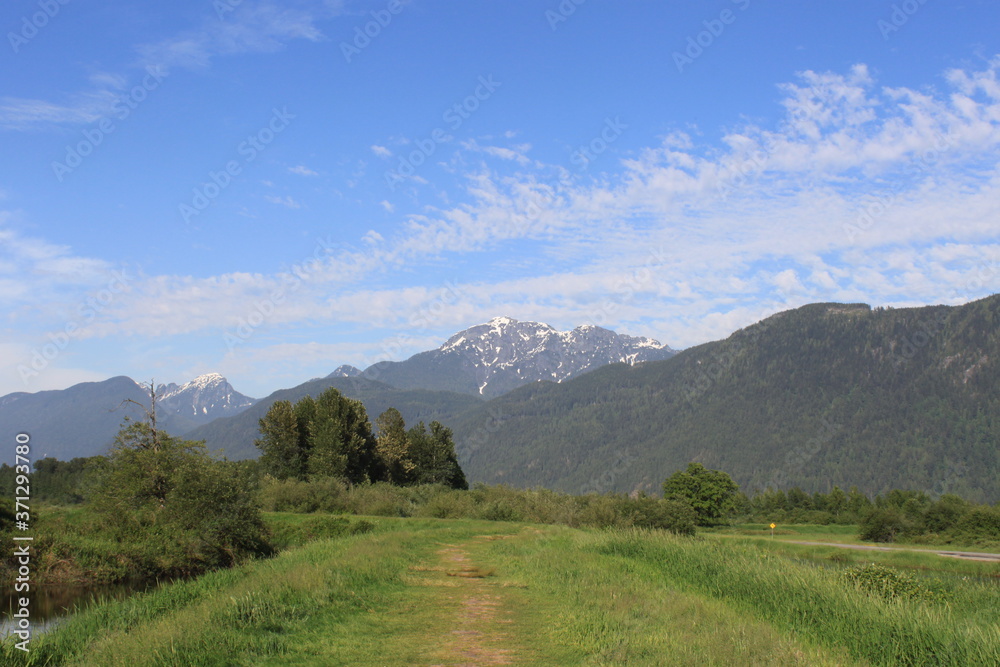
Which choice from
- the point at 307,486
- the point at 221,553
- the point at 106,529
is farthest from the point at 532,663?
the point at 307,486

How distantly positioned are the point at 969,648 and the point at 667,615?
5.32 meters

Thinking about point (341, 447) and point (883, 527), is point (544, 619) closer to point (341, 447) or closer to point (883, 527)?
point (341, 447)

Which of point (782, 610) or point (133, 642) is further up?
point (133, 642)

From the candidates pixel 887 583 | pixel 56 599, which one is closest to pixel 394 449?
pixel 56 599

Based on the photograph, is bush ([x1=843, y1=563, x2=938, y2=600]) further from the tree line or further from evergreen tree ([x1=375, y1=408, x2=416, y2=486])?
evergreen tree ([x1=375, y1=408, x2=416, y2=486])

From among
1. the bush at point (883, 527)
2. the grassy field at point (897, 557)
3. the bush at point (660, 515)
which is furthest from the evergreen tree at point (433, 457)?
the bush at point (883, 527)

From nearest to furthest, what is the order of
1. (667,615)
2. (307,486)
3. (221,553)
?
(667,615) < (221,553) < (307,486)

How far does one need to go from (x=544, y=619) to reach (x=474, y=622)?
1.60 metres

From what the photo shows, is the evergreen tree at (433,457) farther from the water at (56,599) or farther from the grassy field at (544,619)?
the grassy field at (544,619)

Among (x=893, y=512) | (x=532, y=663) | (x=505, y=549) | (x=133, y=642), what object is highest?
(x=133, y=642)

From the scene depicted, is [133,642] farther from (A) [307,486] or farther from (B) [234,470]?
(A) [307,486]

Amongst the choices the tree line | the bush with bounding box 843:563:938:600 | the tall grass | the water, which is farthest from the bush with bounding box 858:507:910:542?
the water

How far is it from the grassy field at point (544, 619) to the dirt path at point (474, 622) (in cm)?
6

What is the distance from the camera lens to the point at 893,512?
243ft
